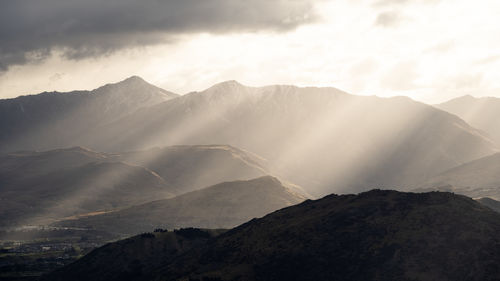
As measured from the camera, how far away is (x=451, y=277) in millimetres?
198375

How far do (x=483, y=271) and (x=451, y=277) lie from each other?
10.7m

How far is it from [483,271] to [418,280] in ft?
71.6

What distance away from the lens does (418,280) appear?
199375mm

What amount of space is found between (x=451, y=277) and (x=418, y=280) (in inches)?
444

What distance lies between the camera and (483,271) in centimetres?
19538
